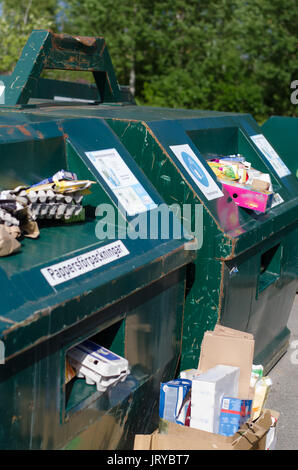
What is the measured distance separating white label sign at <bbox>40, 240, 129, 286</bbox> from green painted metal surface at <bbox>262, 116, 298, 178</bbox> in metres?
3.59

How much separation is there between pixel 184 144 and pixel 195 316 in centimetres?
91

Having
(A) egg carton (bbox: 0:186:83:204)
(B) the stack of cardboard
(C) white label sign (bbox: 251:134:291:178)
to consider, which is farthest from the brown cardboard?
(C) white label sign (bbox: 251:134:291:178)

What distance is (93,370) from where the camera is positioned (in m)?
2.07

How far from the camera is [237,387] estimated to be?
2.40m

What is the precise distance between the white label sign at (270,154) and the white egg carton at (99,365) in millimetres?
2096

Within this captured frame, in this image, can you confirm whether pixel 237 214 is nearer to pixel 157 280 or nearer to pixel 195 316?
pixel 195 316

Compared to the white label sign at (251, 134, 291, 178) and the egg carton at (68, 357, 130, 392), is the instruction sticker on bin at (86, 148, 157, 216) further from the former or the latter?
the white label sign at (251, 134, 291, 178)

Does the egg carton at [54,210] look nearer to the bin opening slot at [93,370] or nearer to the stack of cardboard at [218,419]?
the bin opening slot at [93,370]

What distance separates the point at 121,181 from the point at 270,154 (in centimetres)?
171

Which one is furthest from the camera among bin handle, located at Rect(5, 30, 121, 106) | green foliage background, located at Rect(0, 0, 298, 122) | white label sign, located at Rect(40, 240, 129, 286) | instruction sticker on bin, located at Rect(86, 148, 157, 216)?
green foliage background, located at Rect(0, 0, 298, 122)

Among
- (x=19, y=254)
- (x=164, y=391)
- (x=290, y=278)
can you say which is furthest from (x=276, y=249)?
(x=19, y=254)

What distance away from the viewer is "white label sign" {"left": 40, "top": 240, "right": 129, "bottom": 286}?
1.82 meters

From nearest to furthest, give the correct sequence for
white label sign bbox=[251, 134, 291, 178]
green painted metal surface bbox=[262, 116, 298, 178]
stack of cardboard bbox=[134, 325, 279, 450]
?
stack of cardboard bbox=[134, 325, 279, 450]
white label sign bbox=[251, 134, 291, 178]
green painted metal surface bbox=[262, 116, 298, 178]

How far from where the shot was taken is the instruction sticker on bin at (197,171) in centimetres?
277
